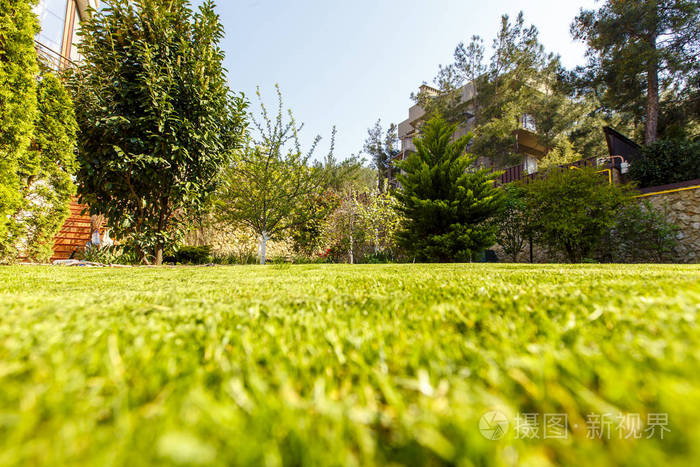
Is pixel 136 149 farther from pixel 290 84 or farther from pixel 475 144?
pixel 475 144

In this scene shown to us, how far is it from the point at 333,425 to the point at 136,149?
6.26m

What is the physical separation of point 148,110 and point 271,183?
4.32 meters

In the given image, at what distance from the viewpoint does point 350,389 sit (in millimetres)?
557

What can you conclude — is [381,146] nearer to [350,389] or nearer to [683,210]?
[683,210]

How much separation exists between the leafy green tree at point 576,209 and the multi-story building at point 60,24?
44.6 ft

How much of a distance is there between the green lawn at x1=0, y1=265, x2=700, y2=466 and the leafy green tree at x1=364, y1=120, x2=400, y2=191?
98.1 ft

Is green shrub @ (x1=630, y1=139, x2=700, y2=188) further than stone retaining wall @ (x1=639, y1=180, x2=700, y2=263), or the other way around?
green shrub @ (x1=630, y1=139, x2=700, y2=188)

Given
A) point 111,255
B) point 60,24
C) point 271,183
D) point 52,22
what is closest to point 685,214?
point 271,183

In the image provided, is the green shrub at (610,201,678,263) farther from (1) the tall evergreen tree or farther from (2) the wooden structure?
(2) the wooden structure

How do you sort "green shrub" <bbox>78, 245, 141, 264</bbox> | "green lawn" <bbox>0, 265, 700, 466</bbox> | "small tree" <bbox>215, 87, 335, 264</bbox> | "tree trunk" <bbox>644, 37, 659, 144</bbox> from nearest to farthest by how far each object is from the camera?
"green lawn" <bbox>0, 265, 700, 466</bbox>
"green shrub" <bbox>78, 245, 141, 264</bbox>
"small tree" <bbox>215, 87, 335, 264</bbox>
"tree trunk" <bbox>644, 37, 659, 144</bbox>

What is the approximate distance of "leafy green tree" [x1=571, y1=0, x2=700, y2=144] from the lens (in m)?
12.1

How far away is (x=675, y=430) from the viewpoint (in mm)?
370
